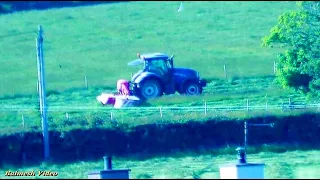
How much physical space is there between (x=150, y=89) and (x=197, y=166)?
11.0 m

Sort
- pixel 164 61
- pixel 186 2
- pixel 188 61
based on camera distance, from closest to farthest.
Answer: pixel 164 61, pixel 188 61, pixel 186 2

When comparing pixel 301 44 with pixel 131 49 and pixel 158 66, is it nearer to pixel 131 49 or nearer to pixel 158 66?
pixel 158 66

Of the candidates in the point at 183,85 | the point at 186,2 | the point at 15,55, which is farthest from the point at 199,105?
the point at 186,2

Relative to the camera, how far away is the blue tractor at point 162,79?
45.3m

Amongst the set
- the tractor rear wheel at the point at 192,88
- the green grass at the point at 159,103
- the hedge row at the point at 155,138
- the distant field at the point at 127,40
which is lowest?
the hedge row at the point at 155,138

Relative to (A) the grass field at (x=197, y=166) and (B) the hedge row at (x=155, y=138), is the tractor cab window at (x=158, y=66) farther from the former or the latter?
(A) the grass field at (x=197, y=166)

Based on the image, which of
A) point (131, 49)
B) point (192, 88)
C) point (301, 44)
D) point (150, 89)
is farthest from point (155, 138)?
point (131, 49)

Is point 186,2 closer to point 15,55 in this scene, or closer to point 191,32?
point 191,32

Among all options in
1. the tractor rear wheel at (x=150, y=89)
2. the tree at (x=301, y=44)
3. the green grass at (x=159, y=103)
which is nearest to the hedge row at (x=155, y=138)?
the green grass at (x=159, y=103)

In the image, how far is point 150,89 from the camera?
45469mm

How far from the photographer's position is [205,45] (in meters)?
63.1

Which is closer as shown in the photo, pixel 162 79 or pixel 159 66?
pixel 162 79

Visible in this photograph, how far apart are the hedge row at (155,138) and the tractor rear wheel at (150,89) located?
5.25m

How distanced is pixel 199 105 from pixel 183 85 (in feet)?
6.97
